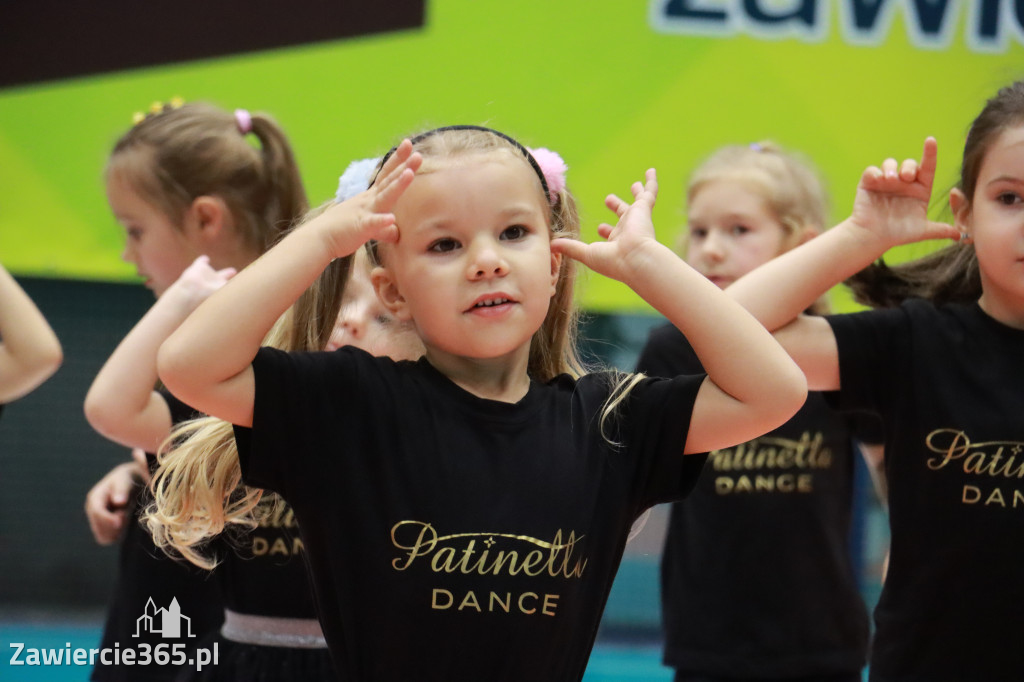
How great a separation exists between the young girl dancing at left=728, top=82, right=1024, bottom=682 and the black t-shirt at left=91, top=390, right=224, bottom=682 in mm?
1238

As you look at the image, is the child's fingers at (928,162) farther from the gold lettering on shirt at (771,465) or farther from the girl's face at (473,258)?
the gold lettering on shirt at (771,465)

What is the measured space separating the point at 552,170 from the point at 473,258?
0.91ft

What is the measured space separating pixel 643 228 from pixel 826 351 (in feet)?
1.54

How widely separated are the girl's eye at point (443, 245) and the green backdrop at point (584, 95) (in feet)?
7.97

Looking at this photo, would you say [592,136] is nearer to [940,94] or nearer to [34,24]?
[940,94]

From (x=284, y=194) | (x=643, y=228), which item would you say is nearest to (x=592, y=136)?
(x=284, y=194)

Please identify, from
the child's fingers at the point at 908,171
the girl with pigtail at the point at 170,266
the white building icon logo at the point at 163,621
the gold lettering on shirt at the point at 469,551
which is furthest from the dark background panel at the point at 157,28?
the gold lettering on shirt at the point at 469,551

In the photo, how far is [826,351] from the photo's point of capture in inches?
67.6

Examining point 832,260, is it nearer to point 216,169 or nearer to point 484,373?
point 484,373

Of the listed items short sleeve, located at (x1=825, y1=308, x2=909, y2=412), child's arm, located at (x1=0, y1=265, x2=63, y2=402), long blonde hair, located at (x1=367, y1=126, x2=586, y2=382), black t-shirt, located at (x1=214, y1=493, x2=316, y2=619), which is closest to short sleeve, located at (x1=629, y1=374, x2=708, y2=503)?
long blonde hair, located at (x1=367, y1=126, x2=586, y2=382)

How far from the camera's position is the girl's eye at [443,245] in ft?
4.57

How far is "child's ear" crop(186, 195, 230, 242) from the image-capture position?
7.70 ft

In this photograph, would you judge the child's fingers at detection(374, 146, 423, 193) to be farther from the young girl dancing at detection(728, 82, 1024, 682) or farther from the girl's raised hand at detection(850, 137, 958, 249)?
the girl's raised hand at detection(850, 137, 958, 249)

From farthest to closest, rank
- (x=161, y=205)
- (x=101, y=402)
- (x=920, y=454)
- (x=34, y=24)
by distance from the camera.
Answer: (x=34, y=24)
(x=161, y=205)
(x=101, y=402)
(x=920, y=454)
